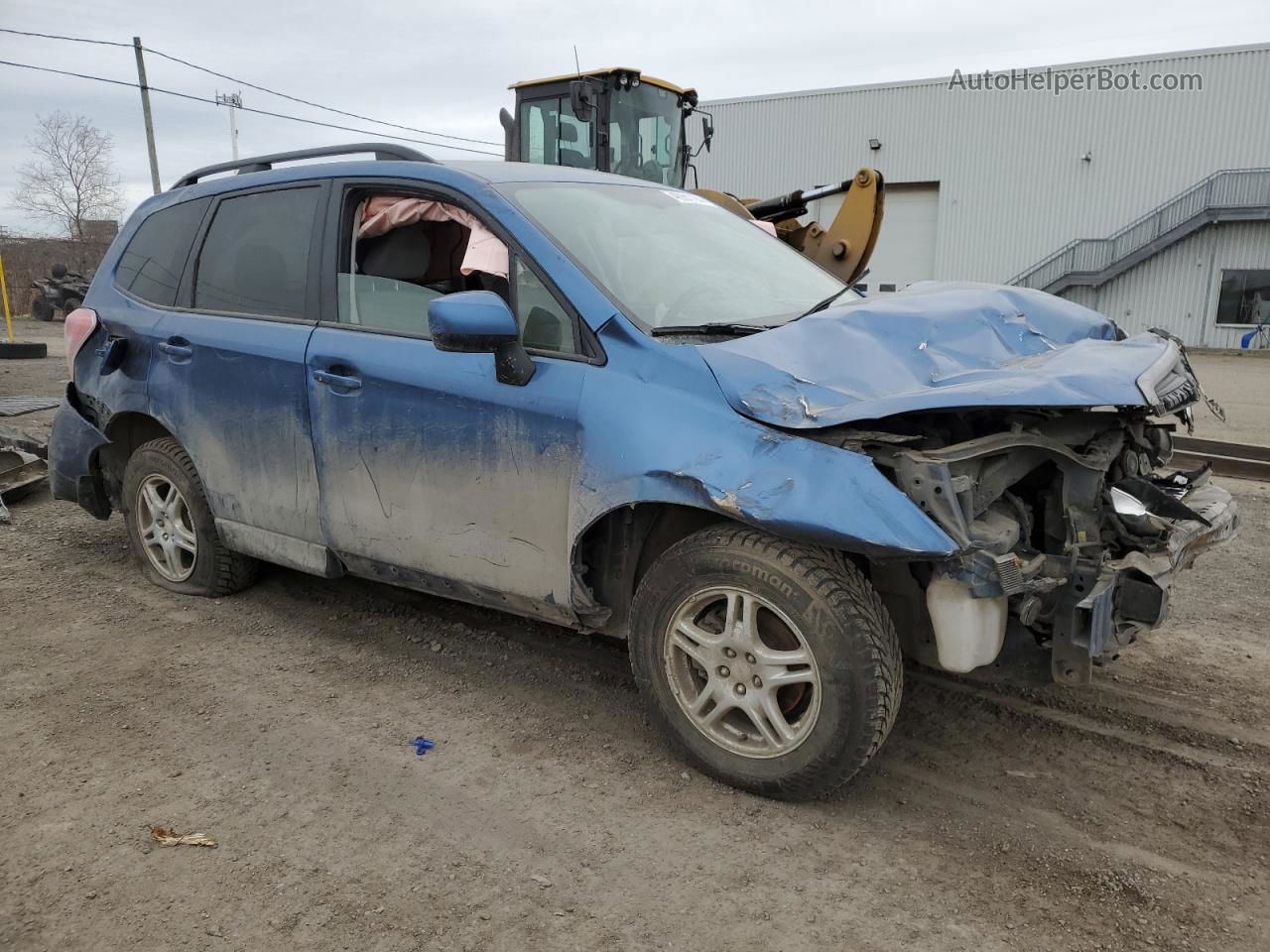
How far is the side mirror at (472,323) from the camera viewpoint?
2.93 meters

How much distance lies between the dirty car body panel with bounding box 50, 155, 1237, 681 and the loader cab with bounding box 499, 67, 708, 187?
18.7 feet

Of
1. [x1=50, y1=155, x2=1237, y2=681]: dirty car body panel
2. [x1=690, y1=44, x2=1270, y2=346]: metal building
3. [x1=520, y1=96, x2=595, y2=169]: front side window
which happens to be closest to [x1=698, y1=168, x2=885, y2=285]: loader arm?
[x1=520, y1=96, x2=595, y2=169]: front side window

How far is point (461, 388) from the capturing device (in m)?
3.26

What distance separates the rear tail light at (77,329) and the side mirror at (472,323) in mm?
2619

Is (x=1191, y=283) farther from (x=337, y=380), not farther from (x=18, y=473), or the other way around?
(x=337, y=380)

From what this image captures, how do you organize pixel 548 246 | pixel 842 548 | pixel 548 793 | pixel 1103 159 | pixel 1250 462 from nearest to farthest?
pixel 842 548 < pixel 548 793 < pixel 548 246 < pixel 1250 462 < pixel 1103 159

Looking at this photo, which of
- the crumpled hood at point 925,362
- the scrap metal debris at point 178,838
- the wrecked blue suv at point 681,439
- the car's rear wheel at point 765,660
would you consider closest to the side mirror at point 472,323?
the wrecked blue suv at point 681,439

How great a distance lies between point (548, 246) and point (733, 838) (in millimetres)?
1949

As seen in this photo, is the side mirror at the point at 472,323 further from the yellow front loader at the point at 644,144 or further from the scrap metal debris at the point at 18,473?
the yellow front loader at the point at 644,144

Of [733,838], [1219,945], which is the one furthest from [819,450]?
[1219,945]

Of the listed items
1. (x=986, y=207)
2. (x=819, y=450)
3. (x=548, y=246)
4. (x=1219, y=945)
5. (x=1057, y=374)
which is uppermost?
(x=986, y=207)

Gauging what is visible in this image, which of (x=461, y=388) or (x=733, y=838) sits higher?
(x=461, y=388)

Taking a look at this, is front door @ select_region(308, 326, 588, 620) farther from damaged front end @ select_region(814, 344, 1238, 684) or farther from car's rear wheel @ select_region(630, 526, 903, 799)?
damaged front end @ select_region(814, 344, 1238, 684)

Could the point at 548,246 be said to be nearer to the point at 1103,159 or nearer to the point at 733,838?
the point at 733,838
